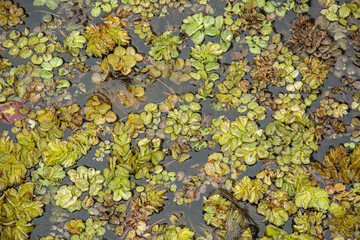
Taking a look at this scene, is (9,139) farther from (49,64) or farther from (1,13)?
(1,13)

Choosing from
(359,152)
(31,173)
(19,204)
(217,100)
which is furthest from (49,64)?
(359,152)

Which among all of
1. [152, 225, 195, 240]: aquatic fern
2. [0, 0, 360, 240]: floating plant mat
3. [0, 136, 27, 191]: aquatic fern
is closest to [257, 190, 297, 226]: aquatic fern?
[0, 0, 360, 240]: floating plant mat

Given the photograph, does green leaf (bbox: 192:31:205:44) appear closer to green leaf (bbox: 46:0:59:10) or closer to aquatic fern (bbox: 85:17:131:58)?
aquatic fern (bbox: 85:17:131:58)

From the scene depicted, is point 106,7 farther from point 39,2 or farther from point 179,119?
point 179,119

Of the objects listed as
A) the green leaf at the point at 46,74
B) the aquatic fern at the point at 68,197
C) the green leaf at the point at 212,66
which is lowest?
the aquatic fern at the point at 68,197

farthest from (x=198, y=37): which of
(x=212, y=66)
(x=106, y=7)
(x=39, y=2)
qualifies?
(x=39, y=2)

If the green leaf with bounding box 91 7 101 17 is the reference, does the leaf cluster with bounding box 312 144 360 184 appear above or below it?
below

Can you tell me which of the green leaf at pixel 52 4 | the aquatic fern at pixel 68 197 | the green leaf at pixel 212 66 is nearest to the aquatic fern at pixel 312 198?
the green leaf at pixel 212 66

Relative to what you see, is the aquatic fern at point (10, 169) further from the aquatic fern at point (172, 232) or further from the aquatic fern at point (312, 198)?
the aquatic fern at point (312, 198)

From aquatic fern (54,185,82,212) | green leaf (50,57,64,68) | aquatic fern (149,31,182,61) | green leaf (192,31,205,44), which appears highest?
green leaf (192,31,205,44)

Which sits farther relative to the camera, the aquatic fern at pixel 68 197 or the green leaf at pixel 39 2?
the green leaf at pixel 39 2
